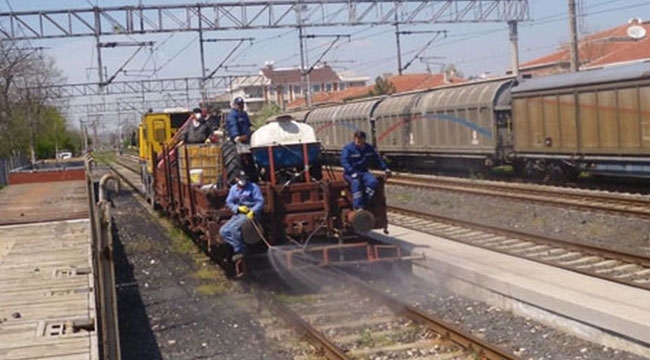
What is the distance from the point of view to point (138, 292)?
39.6 feet

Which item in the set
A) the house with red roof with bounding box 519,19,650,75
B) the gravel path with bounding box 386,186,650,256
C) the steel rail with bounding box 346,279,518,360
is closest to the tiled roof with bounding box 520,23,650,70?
the house with red roof with bounding box 519,19,650,75

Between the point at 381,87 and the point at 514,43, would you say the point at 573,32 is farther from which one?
the point at 381,87

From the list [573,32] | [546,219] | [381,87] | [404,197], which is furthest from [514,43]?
[381,87]

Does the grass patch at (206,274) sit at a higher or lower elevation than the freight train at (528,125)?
lower

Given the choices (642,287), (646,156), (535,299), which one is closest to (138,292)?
(535,299)

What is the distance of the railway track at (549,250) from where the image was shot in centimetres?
1073

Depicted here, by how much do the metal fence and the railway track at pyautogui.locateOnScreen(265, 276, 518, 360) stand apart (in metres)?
28.6

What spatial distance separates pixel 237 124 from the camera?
41.5 ft

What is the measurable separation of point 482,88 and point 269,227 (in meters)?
15.5


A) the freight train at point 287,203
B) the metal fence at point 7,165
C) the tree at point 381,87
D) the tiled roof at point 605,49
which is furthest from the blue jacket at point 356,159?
the tree at point 381,87

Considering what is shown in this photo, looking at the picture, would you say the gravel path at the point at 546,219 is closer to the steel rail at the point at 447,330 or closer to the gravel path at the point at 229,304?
the gravel path at the point at 229,304

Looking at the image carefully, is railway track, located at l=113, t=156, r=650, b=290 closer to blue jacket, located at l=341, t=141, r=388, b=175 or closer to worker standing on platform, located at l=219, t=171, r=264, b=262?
blue jacket, located at l=341, t=141, r=388, b=175

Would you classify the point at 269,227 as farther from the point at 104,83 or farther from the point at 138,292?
the point at 104,83

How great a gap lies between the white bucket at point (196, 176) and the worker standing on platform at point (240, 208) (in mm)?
2415
